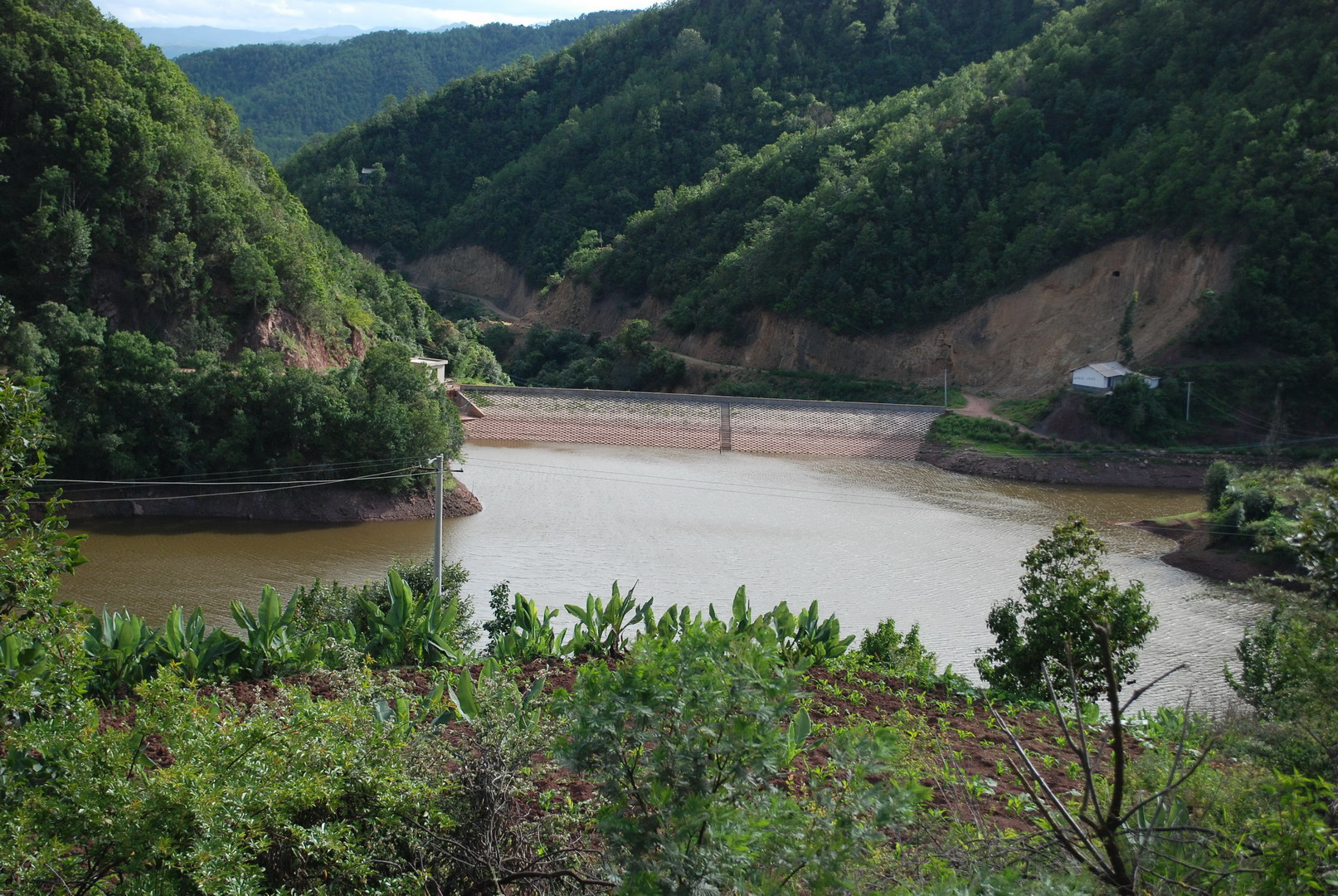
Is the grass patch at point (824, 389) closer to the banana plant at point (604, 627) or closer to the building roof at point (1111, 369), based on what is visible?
the building roof at point (1111, 369)

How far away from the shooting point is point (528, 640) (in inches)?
504

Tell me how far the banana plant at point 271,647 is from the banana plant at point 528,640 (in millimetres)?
2193

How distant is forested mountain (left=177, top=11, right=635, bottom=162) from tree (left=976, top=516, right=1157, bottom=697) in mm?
136845

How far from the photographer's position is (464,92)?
90000mm

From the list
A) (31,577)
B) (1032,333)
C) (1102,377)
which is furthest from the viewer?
(1032,333)

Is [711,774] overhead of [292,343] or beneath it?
beneath

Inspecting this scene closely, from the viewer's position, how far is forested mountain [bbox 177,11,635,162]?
14550 centimetres

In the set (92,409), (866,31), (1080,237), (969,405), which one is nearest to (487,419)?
(92,409)

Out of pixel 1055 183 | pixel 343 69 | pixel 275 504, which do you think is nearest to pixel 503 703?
pixel 275 504

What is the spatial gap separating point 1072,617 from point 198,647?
33.1 ft

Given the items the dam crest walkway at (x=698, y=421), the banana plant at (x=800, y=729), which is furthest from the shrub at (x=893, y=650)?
the dam crest walkway at (x=698, y=421)

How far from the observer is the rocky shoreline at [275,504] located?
3102 centimetres

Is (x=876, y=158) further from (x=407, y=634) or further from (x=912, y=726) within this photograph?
(x=912, y=726)

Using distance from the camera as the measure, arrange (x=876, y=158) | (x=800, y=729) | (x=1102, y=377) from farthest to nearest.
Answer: (x=876, y=158) < (x=1102, y=377) < (x=800, y=729)
